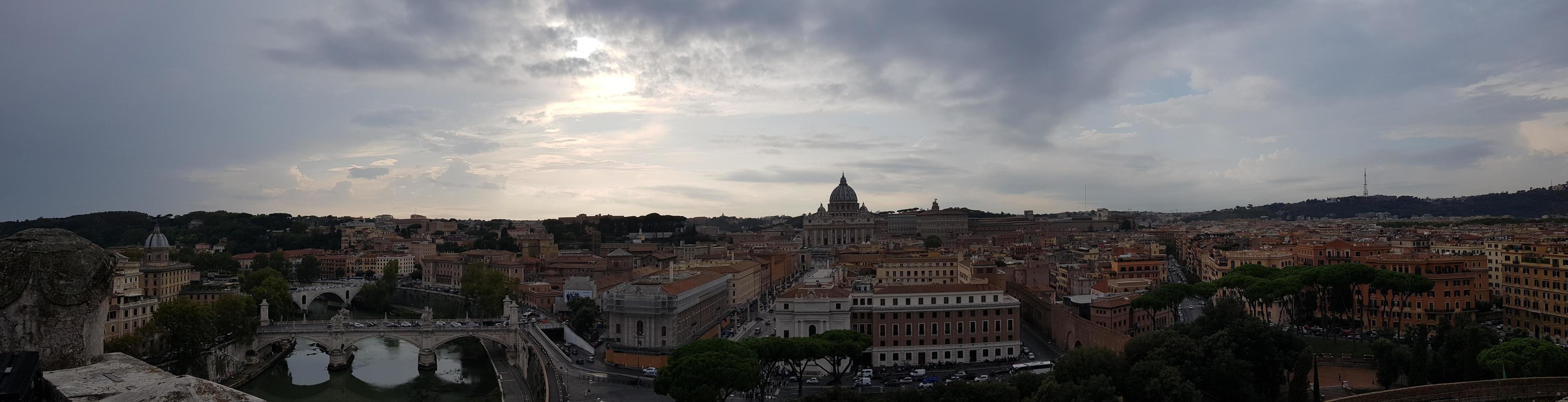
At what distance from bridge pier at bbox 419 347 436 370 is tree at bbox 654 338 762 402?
15.1m

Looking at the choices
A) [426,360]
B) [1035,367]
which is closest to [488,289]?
[426,360]

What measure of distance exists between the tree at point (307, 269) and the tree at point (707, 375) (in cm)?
4711

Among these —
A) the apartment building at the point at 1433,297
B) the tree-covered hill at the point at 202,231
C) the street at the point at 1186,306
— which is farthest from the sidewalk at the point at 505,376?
the tree-covered hill at the point at 202,231

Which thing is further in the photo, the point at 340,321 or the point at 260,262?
the point at 260,262

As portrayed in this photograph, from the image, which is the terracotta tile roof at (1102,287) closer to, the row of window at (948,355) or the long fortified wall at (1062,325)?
the long fortified wall at (1062,325)

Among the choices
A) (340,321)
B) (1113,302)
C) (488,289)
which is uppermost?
(1113,302)

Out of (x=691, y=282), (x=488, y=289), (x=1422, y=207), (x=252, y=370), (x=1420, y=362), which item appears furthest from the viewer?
(x=1422, y=207)

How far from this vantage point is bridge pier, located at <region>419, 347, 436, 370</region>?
107ft

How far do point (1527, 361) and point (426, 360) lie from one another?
103 ft

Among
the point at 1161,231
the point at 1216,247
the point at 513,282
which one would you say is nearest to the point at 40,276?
the point at 513,282

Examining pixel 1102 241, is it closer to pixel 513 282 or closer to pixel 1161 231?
pixel 1161 231

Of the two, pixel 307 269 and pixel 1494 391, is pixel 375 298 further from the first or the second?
pixel 1494 391

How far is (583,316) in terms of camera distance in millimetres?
34469

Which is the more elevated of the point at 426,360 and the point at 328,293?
the point at 328,293
